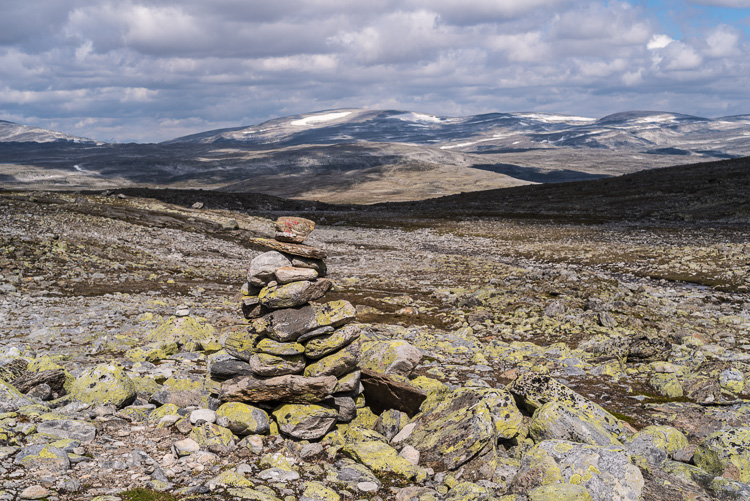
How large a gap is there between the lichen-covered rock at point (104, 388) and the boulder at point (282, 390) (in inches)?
92.9

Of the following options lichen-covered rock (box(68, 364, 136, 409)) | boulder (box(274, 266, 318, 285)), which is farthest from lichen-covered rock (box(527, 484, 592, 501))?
lichen-covered rock (box(68, 364, 136, 409))

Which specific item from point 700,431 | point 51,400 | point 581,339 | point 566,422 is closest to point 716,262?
point 581,339

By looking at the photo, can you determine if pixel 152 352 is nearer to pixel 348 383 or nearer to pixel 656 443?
pixel 348 383

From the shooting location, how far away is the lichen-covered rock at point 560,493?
7.55 meters

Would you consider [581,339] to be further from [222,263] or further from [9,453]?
[222,263]

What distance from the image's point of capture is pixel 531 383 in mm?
12242

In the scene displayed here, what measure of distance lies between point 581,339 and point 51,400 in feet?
59.4

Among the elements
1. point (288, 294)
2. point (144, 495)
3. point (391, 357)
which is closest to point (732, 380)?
point (391, 357)

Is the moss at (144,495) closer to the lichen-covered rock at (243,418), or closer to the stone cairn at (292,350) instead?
the lichen-covered rock at (243,418)

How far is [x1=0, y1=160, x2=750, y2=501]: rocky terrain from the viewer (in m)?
9.02

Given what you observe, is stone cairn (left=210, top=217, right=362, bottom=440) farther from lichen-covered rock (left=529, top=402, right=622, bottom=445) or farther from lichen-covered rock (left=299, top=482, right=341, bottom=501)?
lichen-covered rock (left=529, top=402, right=622, bottom=445)

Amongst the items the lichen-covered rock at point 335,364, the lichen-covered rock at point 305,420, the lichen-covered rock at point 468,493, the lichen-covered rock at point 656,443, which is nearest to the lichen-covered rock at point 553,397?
the lichen-covered rock at point 656,443

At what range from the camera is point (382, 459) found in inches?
407

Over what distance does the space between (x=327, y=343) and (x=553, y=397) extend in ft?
18.1
